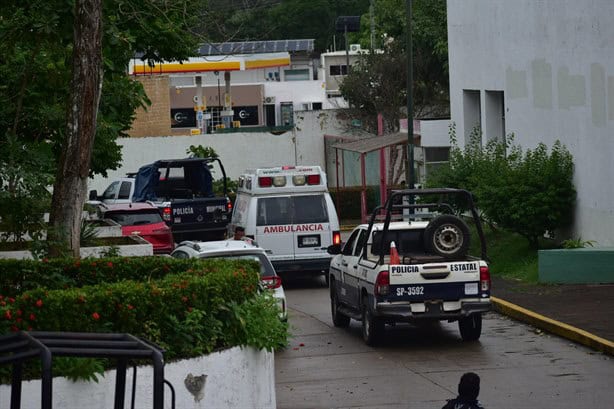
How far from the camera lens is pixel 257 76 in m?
78.8

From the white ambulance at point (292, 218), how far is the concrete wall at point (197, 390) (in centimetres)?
1284

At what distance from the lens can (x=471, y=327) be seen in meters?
17.5

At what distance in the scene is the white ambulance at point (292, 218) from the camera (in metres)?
24.5

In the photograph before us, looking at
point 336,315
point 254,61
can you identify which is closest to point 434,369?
point 336,315

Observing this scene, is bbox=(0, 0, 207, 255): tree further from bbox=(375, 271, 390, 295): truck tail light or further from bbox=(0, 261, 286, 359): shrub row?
bbox=(375, 271, 390, 295): truck tail light

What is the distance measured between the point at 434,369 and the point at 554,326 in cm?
341

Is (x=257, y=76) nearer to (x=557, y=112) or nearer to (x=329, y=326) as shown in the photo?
(x=557, y=112)

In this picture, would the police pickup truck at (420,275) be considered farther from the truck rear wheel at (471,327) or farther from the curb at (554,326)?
the curb at (554,326)

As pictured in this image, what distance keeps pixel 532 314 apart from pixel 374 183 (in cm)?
2801

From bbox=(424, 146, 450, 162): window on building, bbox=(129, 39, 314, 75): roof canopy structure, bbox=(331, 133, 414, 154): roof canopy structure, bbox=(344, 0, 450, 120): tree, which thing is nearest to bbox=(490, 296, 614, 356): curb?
bbox=(331, 133, 414, 154): roof canopy structure

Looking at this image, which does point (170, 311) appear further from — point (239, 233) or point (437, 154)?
point (437, 154)

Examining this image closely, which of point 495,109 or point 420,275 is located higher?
point 495,109

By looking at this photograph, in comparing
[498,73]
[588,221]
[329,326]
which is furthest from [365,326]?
[498,73]

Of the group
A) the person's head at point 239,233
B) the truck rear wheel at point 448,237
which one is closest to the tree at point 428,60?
the person's head at point 239,233
